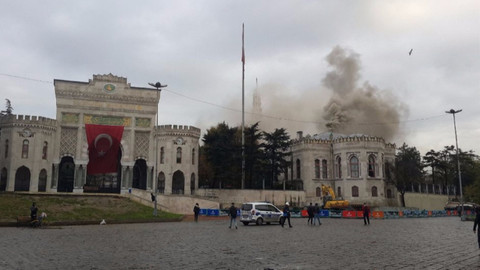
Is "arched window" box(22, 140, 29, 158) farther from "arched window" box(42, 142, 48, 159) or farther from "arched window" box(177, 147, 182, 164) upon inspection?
"arched window" box(177, 147, 182, 164)

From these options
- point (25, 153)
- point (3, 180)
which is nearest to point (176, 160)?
point (25, 153)

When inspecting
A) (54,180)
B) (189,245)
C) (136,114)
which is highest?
(136,114)

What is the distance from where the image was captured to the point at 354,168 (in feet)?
194

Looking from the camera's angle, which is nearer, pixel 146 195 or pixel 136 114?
pixel 146 195

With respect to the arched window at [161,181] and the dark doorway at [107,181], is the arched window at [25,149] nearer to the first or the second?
the dark doorway at [107,181]

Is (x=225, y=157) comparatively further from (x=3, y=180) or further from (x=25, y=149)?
(x=3, y=180)

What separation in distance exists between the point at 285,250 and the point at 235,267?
3.80 meters

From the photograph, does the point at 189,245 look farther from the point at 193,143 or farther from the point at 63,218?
the point at 193,143

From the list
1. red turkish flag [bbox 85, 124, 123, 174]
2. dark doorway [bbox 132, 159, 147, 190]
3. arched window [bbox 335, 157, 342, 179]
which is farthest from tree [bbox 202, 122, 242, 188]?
arched window [bbox 335, 157, 342, 179]

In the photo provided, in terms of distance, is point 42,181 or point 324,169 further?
point 324,169

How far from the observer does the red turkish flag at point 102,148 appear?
50.2 m

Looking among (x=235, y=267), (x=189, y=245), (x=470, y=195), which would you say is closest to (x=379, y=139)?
(x=470, y=195)

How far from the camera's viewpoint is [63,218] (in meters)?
29.1

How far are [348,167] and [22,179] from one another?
43912 millimetres
